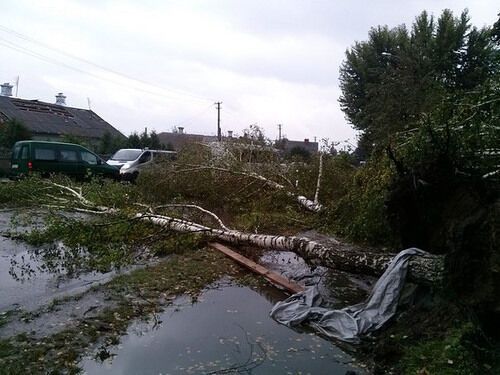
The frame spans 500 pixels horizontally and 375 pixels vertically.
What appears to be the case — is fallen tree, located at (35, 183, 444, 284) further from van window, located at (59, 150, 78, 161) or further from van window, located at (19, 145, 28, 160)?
van window, located at (59, 150, 78, 161)

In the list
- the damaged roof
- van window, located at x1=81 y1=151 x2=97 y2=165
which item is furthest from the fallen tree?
the damaged roof

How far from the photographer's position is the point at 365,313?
4.54 meters

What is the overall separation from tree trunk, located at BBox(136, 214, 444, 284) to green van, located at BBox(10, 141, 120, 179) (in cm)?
792

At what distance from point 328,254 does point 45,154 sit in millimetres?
12427

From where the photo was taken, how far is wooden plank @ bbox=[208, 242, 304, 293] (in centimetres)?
580

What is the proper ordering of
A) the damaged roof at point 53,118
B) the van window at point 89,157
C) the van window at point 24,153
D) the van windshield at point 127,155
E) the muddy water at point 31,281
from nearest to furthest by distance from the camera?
1. the muddy water at point 31,281
2. the van window at point 24,153
3. the van window at point 89,157
4. the van windshield at point 127,155
5. the damaged roof at point 53,118

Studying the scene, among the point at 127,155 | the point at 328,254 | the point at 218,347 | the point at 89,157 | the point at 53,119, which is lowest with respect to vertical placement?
the point at 218,347

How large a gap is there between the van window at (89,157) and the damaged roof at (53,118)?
1348cm

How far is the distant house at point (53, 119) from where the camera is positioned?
2950 cm

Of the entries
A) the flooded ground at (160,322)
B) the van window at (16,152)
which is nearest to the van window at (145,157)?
the van window at (16,152)

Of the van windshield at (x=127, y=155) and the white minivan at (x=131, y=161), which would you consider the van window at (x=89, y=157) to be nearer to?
the white minivan at (x=131, y=161)

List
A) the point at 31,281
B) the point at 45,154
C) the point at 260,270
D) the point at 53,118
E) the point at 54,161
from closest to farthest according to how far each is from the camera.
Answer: the point at 31,281 < the point at 260,270 < the point at 45,154 < the point at 54,161 < the point at 53,118

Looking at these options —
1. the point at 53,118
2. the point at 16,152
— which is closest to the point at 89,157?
the point at 16,152

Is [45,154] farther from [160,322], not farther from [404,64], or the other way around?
[404,64]
